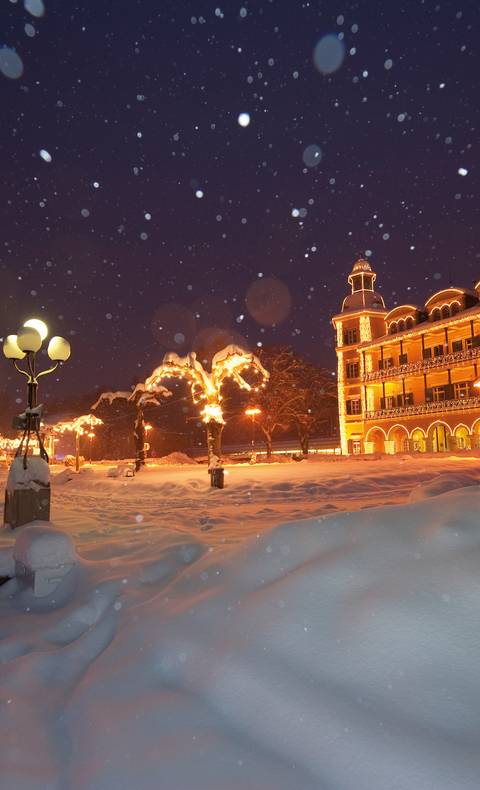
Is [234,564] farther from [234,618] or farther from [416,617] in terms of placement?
[416,617]

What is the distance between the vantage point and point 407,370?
38.7m

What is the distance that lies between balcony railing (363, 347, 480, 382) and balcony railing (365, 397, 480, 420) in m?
2.69

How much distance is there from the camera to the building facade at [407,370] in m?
34.9

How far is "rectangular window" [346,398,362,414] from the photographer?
42094mm


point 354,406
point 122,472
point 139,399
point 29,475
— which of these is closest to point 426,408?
point 354,406

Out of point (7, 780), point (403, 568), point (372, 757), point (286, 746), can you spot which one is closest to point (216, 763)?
point (286, 746)

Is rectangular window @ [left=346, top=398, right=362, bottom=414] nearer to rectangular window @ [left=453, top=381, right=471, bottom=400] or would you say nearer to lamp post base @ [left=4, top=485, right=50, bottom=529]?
rectangular window @ [left=453, top=381, right=471, bottom=400]

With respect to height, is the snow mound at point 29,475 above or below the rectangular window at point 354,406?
below

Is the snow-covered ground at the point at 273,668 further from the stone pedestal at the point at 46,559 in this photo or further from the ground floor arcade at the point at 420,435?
the ground floor arcade at the point at 420,435

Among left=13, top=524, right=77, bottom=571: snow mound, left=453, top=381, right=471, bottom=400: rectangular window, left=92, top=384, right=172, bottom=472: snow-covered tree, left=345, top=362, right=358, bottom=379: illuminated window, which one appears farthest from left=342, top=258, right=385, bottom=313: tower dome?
left=13, top=524, right=77, bottom=571: snow mound

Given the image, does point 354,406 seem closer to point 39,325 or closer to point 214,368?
point 214,368

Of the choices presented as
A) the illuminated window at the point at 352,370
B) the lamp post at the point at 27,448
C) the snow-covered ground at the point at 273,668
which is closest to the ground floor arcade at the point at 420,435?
the illuminated window at the point at 352,370

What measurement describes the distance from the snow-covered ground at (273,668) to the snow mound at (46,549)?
0.45 metres

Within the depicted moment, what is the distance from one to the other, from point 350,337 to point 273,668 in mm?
41738
